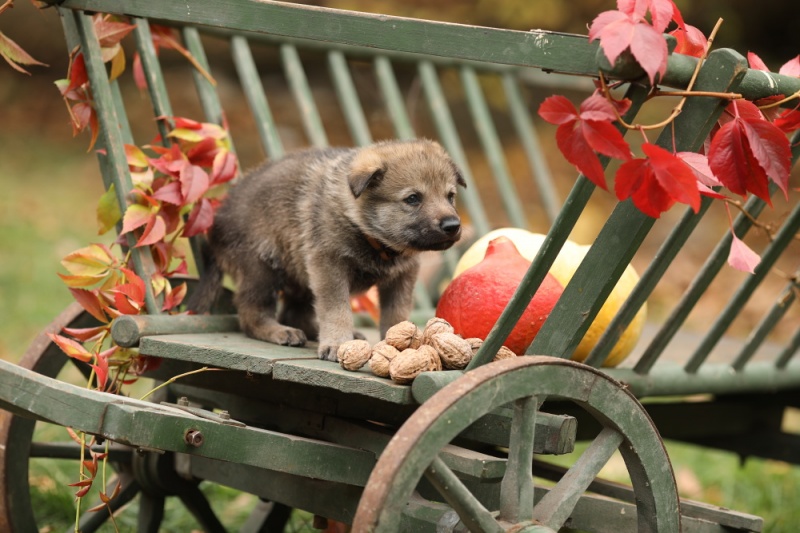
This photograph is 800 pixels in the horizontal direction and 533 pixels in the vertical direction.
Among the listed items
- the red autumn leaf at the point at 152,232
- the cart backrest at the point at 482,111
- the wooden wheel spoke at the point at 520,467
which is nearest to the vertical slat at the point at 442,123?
the cart backrest at the point at 482,111

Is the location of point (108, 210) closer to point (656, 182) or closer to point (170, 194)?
point (170, 194)

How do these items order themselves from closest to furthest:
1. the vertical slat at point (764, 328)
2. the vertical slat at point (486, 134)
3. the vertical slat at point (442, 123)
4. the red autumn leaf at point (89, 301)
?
the red autumn leaf at point (89, 301) < the vertical slat at point (764, 328) < the vertical slat at point (442, 123) < the vertical slat at point (486, 134)

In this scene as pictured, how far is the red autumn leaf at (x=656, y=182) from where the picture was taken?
5.77 feet

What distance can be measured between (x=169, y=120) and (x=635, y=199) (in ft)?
4.93

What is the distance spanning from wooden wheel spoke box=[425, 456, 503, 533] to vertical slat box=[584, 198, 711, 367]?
Result: 67 cm

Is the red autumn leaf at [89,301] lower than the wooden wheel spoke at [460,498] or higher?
higher

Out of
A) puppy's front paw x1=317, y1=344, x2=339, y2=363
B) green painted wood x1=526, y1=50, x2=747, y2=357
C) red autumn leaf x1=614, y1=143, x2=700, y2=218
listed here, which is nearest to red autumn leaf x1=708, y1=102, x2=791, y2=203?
green painted wood x1=526, y1=50, x2=747, y2=357

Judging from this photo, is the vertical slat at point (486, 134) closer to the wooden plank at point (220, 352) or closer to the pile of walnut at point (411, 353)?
the wooden plank at point (220, 352)

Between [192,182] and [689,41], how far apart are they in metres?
1.34

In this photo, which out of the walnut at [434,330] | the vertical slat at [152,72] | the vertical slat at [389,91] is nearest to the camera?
the walnut at [434,330]

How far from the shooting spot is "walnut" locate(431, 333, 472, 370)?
2027 mm

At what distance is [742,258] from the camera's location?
201cm

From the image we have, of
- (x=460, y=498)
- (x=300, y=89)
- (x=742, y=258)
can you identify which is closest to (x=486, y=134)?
(x=300, y=89)

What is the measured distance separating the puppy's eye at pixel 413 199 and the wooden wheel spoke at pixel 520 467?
82 centimetres
